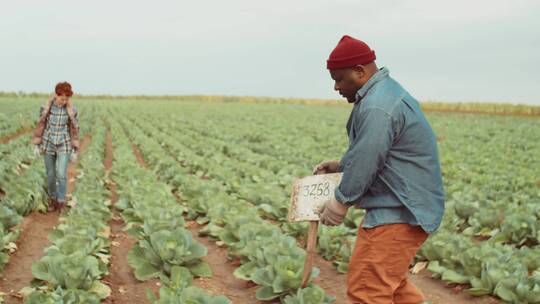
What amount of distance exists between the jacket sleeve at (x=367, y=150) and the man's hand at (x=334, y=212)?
14cm

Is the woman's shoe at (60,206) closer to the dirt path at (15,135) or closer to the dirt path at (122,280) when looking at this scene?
the dirt path at (122,280)

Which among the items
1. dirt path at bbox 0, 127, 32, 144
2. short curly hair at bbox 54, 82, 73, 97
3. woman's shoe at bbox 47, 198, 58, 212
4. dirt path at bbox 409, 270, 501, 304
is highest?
short curly hair at bbox 54, 82, 73, 97

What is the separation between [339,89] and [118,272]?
11.7 feet

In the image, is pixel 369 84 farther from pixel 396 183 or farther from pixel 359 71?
pixel 396 183

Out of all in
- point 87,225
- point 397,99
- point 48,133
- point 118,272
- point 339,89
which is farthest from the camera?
point 48,133

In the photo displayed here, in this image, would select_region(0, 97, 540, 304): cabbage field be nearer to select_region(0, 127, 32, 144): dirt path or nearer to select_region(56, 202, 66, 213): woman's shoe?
select_region(56, 202, 66, 213): woman's shoe

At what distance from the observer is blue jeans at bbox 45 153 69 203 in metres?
8.11

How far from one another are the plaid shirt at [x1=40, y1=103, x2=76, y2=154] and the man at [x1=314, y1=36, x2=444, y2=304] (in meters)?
5.88

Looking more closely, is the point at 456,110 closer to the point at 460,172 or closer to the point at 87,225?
the point at 460,172

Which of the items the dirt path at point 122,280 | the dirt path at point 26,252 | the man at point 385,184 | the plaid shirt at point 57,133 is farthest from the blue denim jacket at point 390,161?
the plaid shirt at point 57,133

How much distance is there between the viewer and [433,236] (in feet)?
20.7

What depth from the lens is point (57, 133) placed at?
26.5 feet

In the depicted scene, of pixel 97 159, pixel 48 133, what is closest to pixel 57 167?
pixel 48 133

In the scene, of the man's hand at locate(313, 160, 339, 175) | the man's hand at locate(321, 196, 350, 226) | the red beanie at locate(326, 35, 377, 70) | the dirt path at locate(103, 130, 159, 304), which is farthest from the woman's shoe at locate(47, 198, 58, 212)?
the red beanie at locate(326, 35, 377, 70)
